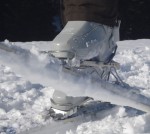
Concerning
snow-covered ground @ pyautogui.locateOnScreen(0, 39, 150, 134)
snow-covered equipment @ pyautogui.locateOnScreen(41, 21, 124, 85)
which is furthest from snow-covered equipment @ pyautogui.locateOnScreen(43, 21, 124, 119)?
snow-covered ground @ pyautogui.locateOnScreen(0, 39, 150, 134)

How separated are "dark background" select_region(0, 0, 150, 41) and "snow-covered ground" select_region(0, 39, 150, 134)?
31.2 ft

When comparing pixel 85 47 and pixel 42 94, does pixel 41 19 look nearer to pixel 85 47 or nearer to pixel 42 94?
pixel 42 94

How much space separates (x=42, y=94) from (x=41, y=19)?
11.0m

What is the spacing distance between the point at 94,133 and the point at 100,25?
59 centimetres

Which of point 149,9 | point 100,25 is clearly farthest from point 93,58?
point 149,9

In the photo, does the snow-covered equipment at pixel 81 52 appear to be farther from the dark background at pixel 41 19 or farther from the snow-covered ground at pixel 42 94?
the dark background at pixel 41 19

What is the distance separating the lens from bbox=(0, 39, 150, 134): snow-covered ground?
1778 millimetres

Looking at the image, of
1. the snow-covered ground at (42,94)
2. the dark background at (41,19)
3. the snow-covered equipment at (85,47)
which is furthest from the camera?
the dark background at (41,19)

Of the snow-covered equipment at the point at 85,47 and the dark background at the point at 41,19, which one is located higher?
the snow-covered equipment at the point at 85,47

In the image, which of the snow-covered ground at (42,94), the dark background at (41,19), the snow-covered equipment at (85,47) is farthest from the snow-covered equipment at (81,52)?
the dark background at (41,19)

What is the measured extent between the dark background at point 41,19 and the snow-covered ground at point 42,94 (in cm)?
949

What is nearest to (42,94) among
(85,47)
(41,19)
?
(85,47)

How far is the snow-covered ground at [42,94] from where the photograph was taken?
178 centimetres

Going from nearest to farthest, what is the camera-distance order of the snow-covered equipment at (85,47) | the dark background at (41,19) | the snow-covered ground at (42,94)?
1. the snow-covered ground at (42,94)
2. the snow-covered equipment at (85,47)
3. the dark background at (41,19)
